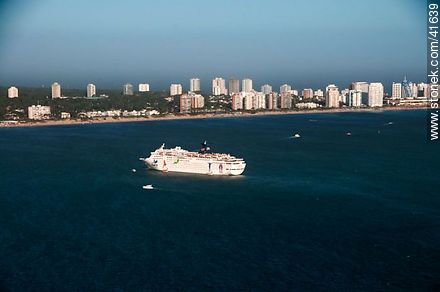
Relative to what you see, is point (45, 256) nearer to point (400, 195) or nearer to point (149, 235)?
point (149, 235)

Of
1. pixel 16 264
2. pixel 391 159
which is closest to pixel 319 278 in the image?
pixel 16 264

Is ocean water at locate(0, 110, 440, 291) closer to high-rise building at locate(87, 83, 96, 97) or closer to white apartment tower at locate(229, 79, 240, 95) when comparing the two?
high-rise building at locate(87, 83, 96, 97)

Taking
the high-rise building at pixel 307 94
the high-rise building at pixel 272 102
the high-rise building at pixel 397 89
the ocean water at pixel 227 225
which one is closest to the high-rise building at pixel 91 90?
the high-rise building at pixel 272 102

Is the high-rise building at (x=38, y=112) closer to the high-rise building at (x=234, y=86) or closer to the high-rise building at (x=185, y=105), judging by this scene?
the high-rise building at (x=185, y=105)

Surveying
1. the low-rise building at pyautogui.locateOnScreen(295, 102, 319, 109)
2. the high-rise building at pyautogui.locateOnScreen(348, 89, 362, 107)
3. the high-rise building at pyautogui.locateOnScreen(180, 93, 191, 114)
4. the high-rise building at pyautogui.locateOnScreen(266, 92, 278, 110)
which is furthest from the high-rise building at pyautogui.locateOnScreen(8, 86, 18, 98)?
the high-rise building at pyautogui.locateOnScreen(348, 89, 362, 107)

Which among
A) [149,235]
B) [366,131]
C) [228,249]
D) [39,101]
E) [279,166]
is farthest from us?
[39,101]

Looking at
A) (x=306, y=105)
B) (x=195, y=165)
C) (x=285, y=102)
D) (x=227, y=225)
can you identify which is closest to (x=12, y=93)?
(x=285, y=102)
